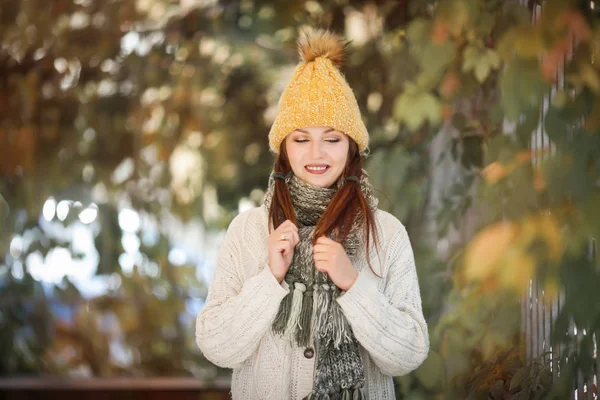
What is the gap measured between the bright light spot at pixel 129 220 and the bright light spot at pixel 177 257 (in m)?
0.15

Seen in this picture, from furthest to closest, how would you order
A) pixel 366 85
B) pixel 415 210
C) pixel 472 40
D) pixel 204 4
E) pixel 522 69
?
1. pixel 204 4
2. pixel 366 85
3. pixel 415 210
4. pixel 472 40
5. pixel 522 69

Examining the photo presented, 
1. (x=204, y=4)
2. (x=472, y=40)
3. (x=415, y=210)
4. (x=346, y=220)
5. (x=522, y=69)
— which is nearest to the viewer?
(x=346, y=220)

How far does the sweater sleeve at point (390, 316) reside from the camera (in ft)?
3.66

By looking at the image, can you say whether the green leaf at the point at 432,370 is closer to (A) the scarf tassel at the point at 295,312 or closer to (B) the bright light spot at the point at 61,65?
(A) the scarf tassel at the point at 295,312

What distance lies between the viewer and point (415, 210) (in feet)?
7.36

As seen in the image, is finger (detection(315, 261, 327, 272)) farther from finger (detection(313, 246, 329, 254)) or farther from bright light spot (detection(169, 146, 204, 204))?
bright light spot (detection(169, 146, 204, 204))

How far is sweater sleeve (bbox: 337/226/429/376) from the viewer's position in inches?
43.9

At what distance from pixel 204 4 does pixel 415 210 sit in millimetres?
1053

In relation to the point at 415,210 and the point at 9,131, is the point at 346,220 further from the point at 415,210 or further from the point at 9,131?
the point at 9,131

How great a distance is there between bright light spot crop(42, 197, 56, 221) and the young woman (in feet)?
5.27

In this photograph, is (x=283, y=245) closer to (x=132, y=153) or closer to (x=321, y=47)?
(x=321, y=47)

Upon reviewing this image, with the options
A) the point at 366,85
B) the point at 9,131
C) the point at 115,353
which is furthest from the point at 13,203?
the point at 366,85

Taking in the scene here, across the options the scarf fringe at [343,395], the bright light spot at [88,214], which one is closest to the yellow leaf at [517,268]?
the scarf fringe at [343,395]

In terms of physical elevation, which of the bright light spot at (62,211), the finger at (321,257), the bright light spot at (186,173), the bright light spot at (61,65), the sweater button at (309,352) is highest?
the bright light spot at (61,65)
